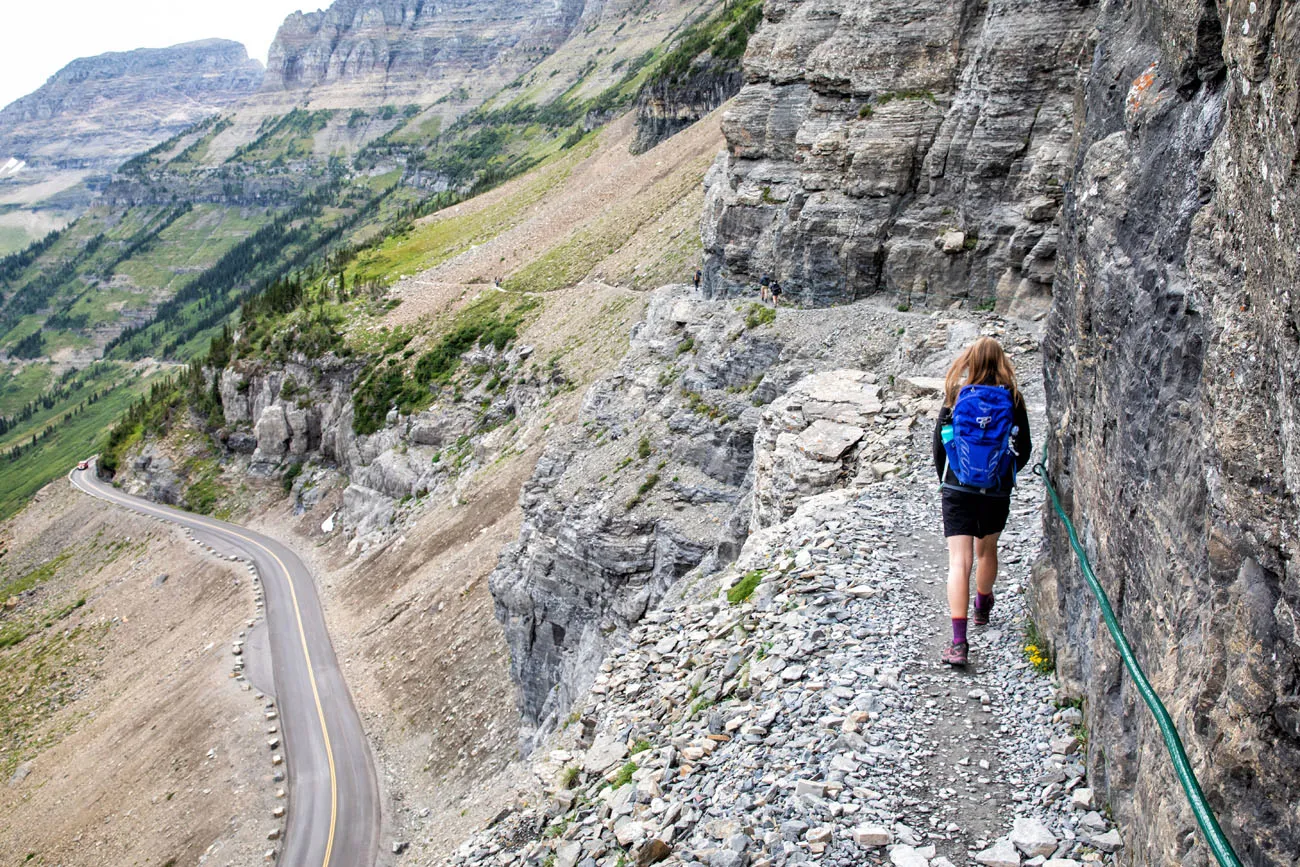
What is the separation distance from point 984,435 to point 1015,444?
15.4 inches

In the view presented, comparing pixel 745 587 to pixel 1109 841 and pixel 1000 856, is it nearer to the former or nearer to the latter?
pixel 1000 856

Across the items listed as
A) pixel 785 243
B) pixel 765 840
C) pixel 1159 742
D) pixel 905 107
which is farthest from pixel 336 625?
pixel 1159 742

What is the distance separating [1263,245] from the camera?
196 inches

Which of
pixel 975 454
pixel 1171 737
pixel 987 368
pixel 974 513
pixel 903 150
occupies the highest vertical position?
pixel 903 150

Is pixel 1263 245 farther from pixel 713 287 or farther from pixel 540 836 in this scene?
pixel 713 287

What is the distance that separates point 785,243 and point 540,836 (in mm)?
24734

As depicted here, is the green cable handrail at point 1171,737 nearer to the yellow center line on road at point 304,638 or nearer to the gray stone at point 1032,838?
the gray stone at point 1032,838

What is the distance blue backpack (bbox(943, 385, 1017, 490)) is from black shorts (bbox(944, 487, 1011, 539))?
17 cm

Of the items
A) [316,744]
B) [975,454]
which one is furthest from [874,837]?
[316,744]

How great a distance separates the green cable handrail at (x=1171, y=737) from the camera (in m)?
5.08

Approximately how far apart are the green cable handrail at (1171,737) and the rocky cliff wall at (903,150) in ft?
60.6

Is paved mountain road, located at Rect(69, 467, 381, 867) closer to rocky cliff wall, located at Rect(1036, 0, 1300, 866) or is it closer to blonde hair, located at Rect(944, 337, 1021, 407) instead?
blonde hair, located at Rect(944, 337, 1021, 407)

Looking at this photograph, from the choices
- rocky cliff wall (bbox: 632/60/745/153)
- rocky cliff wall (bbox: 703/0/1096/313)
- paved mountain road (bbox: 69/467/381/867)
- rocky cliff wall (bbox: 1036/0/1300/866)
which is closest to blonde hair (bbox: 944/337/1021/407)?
rocky cliff wall (bbox: 1036/0/1300/866)

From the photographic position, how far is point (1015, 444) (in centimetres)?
977
